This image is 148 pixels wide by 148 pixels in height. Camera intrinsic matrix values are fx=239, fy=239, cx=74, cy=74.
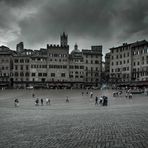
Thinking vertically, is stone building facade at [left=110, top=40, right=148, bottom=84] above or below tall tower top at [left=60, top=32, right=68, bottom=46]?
below

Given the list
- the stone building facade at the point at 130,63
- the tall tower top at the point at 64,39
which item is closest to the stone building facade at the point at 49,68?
the stone building facade at the point at 130,63

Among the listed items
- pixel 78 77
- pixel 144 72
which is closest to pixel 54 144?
pixel 144 72

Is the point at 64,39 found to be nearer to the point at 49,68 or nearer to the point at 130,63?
the point at 49,68

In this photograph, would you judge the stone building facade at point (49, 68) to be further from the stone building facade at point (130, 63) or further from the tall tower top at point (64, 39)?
the tall tower top at point (64, 39)

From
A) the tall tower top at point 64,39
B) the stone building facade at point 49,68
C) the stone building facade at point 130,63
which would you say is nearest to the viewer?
the stone building facade at point 130,63

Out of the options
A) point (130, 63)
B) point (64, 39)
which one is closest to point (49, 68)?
point (64, 39)

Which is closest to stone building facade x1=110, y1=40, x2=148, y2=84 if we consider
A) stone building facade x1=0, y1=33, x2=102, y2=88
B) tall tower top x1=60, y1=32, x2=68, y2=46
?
stone building facade x1=0, y1=33, x2=102, y2=88

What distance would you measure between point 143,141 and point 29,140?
5.36 metres

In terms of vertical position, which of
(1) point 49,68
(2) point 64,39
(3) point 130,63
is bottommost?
(1) point 49,68

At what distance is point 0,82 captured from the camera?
4099 inches

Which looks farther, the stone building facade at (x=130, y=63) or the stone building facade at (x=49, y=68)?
the stone building facade at (x=49, y=68)

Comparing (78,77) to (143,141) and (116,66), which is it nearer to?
(116,66)

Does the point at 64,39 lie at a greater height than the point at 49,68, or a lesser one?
greater

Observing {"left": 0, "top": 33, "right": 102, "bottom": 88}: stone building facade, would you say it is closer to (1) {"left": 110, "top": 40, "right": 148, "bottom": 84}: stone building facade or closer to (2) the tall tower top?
(1) {"left": 110, "top": 40, "right": 148, "bottom": 84}: stone building facade
